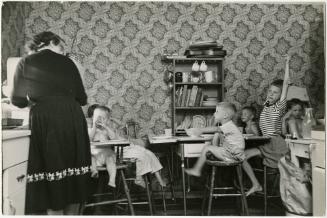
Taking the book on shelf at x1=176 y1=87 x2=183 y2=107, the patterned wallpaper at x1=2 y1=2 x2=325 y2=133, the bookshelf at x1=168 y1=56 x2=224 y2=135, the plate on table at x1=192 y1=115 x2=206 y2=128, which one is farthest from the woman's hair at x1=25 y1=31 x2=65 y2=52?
the plate on table at x1=192 y1=115 x2=206 y2=128

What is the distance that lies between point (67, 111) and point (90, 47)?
155 cm

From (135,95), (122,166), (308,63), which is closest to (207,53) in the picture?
(135,95)

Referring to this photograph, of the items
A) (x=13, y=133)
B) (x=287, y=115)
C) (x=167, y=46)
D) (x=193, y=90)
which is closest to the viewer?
(x=13, y=133)

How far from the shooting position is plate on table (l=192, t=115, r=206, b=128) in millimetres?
3684

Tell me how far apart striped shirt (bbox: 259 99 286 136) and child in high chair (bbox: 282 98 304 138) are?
6 centimetres

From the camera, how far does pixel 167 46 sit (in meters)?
3.82

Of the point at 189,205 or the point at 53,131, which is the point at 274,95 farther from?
the point at 53,131

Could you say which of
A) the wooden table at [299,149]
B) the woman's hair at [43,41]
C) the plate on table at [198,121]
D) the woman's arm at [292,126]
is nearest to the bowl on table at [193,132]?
the plate on table at [198,121]

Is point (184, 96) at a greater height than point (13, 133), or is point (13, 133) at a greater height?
point (184, 96)

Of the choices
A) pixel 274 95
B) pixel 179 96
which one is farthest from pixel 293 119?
pixel 179 96

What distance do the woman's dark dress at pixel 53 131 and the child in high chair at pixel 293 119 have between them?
182cm

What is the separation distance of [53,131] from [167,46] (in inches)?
75.6

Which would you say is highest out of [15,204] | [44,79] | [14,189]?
[44,79]

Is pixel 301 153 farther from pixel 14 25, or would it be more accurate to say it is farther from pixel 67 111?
pixel 14 25
